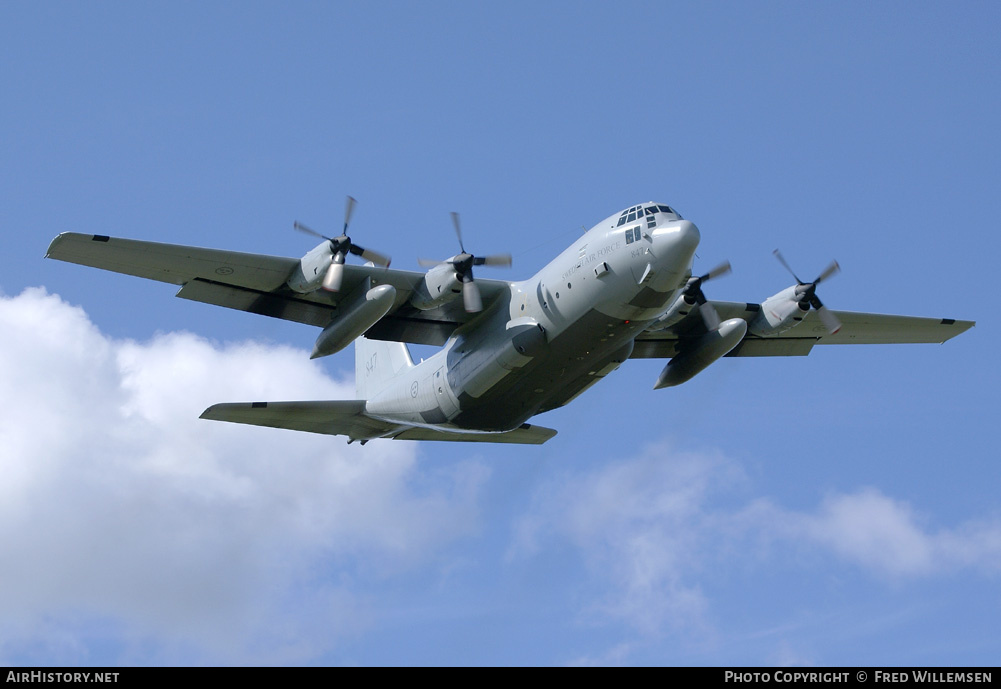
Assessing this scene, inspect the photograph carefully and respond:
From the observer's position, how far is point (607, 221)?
24.2 m

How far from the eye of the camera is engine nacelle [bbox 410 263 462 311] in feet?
81.3

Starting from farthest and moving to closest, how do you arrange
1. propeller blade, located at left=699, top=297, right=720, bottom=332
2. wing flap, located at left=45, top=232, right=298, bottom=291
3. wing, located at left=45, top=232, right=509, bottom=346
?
propeller blade, located at left=699, top=297, right=720, bottom=332, wing, located at left=45, top=232, right=509, bottom=346, wing flap, located at left=45, top=232, right=298, bottom=291

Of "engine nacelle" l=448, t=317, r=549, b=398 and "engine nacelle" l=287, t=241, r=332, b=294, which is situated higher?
"engine nacelle" l=287, t=241, r=332, b=294

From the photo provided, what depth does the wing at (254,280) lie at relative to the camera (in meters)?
23.5

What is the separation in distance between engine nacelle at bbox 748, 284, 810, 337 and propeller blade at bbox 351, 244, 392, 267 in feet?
34.9

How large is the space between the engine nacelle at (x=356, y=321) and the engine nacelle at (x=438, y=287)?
1188mm

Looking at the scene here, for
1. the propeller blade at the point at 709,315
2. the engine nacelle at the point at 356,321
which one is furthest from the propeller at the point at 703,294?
the engine nacelle at the point at 356,321

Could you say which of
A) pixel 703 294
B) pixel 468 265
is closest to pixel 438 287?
pixel 468 265

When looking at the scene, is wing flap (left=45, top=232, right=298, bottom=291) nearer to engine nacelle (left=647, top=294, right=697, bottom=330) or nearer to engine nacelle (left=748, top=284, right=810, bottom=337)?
engine nacelle (left=647, top=294, right=697, bottom=330)

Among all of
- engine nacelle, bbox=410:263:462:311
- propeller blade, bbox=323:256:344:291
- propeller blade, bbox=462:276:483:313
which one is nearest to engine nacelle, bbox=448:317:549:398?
propeller blade, bbox=462:276:483:313

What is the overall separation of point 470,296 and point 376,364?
1001 cm

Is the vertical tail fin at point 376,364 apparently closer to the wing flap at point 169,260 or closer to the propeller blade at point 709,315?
the wing flap at point 169,260
